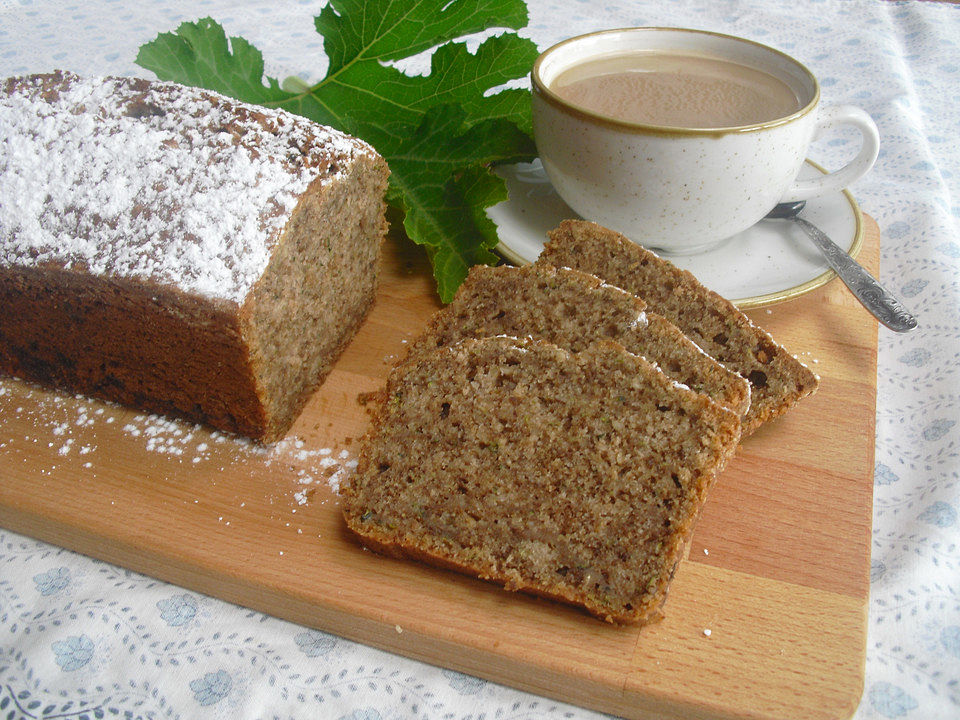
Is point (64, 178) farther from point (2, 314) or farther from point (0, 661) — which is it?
point (0, 661)

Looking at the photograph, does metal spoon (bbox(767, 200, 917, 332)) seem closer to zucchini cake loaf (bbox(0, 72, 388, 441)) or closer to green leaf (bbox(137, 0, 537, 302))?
green leaf (bbox(137, 0, 537, 302))

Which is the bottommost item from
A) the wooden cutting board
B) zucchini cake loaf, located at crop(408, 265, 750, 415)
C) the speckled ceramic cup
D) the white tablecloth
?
the white tablecloth

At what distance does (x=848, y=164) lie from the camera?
2.53 metres

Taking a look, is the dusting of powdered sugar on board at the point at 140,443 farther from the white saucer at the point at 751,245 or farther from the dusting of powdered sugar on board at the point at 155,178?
the white saucer at the point at 751,245

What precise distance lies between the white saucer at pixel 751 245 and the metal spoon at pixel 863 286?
0.03m

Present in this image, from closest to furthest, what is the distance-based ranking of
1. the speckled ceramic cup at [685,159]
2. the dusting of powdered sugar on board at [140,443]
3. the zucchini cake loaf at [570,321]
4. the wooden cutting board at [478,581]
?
1. the wooden cutting board at [478,581]
2. the zucchini cake loaf at [570,321]
3. the dusting of powdered sugar on board at [140,443]
4. the speckled ceramic cup at [685,159]

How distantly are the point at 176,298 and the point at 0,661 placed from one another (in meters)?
0.84

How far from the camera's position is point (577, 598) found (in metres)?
1.63

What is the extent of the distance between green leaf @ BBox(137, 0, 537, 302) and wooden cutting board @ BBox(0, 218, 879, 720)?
0.75m

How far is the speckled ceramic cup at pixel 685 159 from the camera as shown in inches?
86.2

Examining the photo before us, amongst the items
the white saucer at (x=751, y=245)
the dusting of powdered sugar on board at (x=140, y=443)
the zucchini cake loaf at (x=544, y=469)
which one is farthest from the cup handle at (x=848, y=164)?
the dusting of powdered sugar on board at (x=140, y=443)

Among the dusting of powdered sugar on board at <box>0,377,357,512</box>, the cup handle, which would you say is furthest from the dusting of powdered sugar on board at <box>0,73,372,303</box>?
the cup handle

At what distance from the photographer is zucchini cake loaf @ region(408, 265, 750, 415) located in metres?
1.88

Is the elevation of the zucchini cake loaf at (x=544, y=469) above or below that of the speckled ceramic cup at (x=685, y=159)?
below
